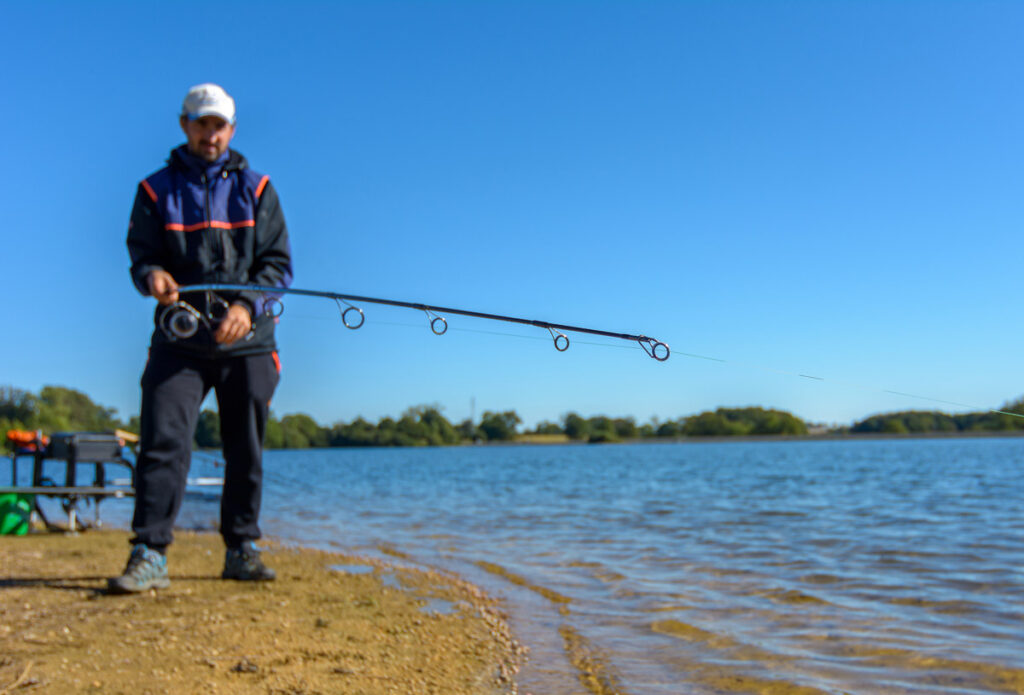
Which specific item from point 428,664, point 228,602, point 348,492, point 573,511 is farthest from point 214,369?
point 348,492

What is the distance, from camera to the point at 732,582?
5.40 metres

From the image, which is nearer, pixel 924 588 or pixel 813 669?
pixel 813 669

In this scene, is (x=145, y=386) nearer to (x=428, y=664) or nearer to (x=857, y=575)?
(x=428, y=664)

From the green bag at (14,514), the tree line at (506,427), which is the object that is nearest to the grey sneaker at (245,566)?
the green bag at (14,514)

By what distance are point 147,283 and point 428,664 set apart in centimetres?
200

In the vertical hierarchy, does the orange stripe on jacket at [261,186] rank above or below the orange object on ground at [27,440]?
above

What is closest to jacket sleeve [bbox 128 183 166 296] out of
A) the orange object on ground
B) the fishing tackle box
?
the fishing tackle box

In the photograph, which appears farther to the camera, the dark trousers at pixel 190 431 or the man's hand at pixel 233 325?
the dark trousers at pixel 190 431

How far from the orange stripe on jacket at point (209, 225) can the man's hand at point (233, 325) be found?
40 cm

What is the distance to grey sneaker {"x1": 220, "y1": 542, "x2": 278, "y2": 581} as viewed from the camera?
3.88 meters

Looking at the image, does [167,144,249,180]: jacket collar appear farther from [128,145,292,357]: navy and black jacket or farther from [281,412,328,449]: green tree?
[281,412,328,449]: green tree

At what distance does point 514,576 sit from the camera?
5.39 metres

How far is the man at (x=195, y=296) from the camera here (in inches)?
134

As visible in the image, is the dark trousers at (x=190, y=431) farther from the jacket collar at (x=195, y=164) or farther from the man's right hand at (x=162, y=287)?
the jacket collar at (x=195, y=164)
